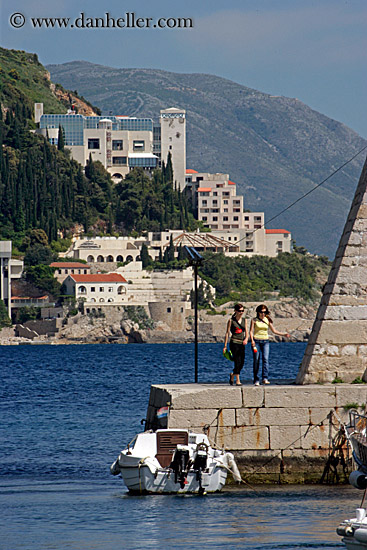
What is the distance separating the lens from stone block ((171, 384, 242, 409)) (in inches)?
666

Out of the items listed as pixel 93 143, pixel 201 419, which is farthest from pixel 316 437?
pixel 93 143

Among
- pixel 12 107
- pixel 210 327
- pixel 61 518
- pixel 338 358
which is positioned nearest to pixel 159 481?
pixel 61 518

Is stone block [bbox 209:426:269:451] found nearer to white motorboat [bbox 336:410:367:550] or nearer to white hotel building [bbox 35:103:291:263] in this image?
white motorboat [bbox 336:410:367:550]

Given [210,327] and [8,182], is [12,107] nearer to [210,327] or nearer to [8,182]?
[8,182]

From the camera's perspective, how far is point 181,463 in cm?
1639

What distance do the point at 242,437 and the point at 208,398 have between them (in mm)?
773

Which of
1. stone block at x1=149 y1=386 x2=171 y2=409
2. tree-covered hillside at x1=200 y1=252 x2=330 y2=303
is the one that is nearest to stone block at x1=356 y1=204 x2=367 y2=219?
stone block at x1=149 y1=386 x2=171 y2=409

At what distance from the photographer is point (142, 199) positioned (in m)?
159

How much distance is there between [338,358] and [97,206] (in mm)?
142440

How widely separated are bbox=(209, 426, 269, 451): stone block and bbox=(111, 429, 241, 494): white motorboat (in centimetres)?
31

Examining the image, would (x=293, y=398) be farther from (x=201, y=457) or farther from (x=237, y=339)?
(x=237, y=339)

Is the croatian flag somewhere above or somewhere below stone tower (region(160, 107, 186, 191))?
below

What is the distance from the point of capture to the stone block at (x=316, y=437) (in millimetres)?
16859

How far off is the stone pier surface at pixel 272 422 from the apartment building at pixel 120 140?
493 feet
